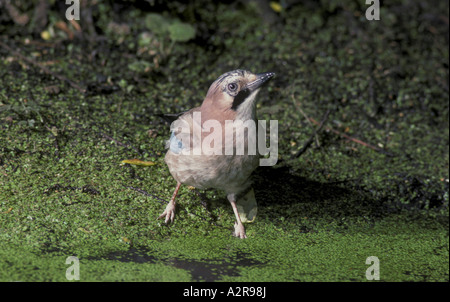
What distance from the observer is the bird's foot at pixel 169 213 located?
11.4 feet

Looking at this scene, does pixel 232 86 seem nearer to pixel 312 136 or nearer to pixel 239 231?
pixel 239 231

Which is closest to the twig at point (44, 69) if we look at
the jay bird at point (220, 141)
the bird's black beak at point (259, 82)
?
the jay bird at point (220, 141)

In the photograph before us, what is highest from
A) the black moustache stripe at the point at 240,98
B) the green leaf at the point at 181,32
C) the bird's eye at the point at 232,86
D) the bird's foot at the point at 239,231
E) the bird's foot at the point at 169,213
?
the green leaf at the point at 181,32

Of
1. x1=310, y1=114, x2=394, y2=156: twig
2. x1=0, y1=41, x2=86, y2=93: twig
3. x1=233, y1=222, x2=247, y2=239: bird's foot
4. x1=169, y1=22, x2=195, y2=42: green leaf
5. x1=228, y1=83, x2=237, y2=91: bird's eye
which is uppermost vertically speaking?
x1=169, y1=22, x2=195, y2=42: green leaf

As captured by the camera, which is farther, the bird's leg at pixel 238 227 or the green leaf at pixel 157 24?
the green leaf at pixel 157 24

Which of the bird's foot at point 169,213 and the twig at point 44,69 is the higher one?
the twig at point 44,69

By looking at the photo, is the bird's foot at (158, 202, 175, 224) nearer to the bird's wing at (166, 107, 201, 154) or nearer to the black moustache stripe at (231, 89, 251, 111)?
the bird's wing at (166, 107, 201, 154)

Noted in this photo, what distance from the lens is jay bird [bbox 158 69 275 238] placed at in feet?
10.7

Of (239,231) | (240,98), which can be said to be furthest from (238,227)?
(240,98)

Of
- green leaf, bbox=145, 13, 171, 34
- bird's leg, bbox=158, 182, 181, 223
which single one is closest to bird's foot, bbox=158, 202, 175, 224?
Answer: bird's leg, bbox=158, 182, 181, 223

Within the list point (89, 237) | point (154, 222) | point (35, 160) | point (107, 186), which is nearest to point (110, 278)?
point (89, 237)

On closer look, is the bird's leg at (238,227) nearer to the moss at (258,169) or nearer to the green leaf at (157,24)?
the moss at (258,169)

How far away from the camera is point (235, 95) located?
10.9ft

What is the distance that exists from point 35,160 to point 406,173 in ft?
10.0
